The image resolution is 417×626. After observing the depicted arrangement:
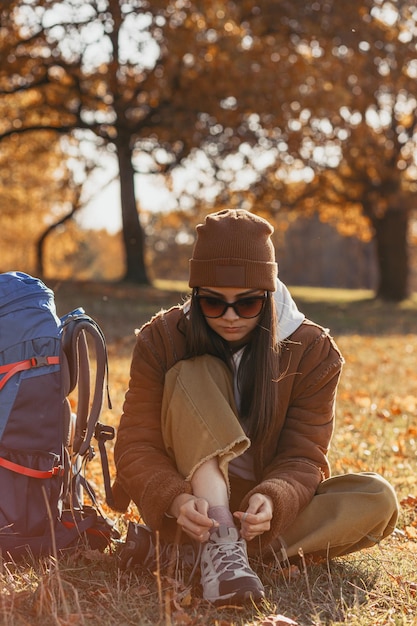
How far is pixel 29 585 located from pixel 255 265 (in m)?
1.34

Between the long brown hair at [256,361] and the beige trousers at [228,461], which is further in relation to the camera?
the long brown hair at [256,361]

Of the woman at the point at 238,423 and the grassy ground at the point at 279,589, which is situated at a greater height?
the woman at the point at 238,423

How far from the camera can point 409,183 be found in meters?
20.6

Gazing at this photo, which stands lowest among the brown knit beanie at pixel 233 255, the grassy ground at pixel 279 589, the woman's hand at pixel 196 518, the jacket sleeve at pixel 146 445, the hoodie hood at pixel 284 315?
the grassy ground at pixel 279 589

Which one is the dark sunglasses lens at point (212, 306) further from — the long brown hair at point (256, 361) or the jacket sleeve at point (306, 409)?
the jacket sleeve at point (306, 409)

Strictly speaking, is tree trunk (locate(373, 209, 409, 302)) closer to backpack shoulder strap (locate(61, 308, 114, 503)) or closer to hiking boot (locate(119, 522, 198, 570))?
backpack shoulder strap (locate(61, 308, 114, 503))

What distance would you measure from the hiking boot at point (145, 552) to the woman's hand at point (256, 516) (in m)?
0.30

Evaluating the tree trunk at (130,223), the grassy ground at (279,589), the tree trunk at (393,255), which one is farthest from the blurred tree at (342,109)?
the grassy ground at (279,589)

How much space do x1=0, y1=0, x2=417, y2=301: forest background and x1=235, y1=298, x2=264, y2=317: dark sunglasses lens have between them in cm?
1152

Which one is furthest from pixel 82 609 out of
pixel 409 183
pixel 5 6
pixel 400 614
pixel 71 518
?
pixel 409 183

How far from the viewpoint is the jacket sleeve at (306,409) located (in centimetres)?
309

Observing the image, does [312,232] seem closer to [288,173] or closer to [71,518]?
[288,173]

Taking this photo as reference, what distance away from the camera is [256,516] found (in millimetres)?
2756

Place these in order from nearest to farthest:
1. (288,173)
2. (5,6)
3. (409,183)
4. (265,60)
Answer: (5,6) → (265,60) → (288,173) → (409,183)
